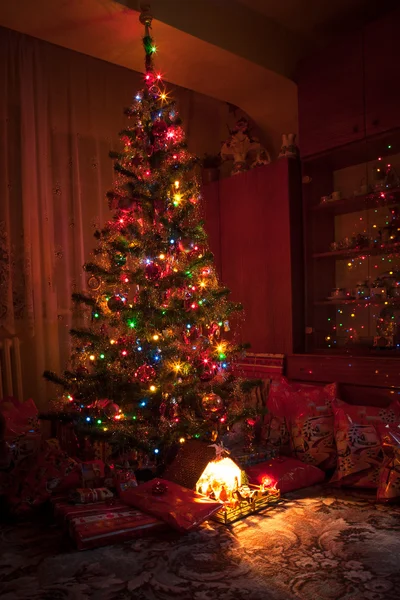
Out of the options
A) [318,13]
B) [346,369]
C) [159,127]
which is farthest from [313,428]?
[318,13]

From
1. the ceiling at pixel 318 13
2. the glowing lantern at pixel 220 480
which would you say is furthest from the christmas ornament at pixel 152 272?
the ceiling at pixel 318 13

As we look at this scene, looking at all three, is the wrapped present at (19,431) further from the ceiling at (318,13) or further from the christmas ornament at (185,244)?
the ceiling at (318,13)

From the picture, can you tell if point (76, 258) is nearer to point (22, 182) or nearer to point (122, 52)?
point (22, 182)

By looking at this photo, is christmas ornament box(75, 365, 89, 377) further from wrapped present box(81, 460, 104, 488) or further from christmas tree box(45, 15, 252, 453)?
wrapped present box(81, 460, 104, 488)

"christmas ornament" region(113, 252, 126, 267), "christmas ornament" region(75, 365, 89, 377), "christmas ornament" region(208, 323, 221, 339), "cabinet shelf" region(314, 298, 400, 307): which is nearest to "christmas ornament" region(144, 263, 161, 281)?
"christmas ornament" region(113, 252, 126, 267)

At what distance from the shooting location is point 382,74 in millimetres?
2723

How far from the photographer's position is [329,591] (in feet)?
4.94

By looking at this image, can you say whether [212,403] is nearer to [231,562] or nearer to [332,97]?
[231,562]

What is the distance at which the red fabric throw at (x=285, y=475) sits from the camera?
2.37 m

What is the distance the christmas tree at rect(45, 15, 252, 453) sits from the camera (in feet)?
7.90

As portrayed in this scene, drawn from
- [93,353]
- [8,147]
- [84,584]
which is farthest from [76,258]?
[84,584]

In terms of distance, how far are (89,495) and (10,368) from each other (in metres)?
1.16

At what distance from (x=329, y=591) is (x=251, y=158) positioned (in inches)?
121

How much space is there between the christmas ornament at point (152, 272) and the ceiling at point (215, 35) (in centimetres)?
135
